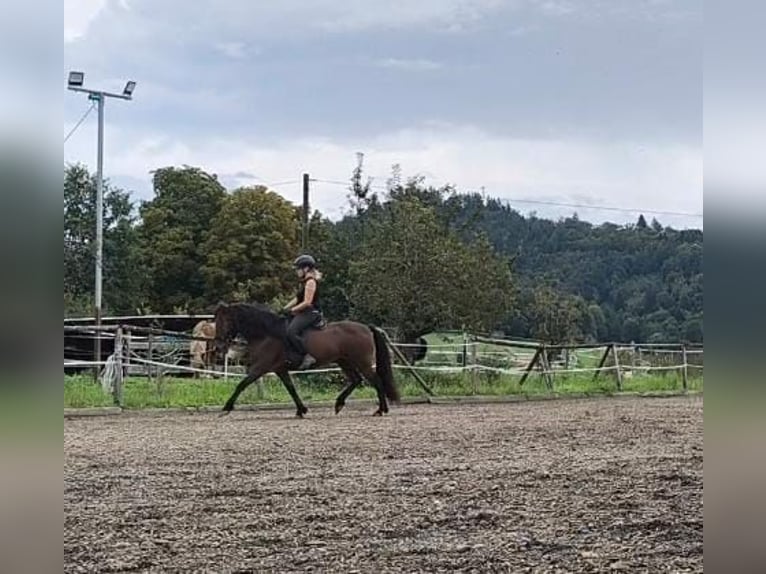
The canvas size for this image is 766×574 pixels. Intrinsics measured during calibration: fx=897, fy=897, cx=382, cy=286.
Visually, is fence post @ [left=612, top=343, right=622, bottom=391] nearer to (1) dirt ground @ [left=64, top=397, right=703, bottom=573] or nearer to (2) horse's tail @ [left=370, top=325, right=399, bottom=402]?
(2) horse's tail @ [left=370, top=325, right=399, bottom=402]

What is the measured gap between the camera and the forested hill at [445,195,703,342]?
1.68 metres

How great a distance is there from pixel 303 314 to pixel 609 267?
1.46 m

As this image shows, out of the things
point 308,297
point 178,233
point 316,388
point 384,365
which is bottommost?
point 316,388

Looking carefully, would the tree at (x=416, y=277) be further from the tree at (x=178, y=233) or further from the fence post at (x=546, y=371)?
the tree at (x=178, y=233)

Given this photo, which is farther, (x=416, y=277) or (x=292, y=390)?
(x=416, y=277)

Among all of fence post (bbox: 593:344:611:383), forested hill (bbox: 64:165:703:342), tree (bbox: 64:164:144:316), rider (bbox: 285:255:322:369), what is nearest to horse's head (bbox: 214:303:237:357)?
rider (bbox: 285:255:322:369)

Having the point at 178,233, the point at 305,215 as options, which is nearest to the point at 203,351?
the point at 305,215

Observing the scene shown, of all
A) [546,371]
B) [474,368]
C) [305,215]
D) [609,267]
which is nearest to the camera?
A: [609,267]

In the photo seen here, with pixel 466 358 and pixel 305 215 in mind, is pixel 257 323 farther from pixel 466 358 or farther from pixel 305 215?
pixel 305 215

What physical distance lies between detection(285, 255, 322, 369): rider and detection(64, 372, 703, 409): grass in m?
0.79

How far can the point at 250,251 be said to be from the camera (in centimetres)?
735

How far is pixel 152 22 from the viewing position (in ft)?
4.64

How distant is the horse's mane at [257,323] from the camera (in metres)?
4.34
